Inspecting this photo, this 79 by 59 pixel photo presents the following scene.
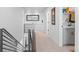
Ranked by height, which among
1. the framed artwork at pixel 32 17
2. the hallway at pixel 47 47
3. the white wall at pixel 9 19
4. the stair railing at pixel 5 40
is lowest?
the hallway at pixel 47 47

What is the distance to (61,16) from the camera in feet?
19.0

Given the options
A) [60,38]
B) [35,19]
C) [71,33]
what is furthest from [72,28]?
[35,19]

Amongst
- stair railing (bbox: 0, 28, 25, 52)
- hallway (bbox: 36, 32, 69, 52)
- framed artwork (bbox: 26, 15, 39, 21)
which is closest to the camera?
stair railing (bbox: 0, 28, 25, 52)

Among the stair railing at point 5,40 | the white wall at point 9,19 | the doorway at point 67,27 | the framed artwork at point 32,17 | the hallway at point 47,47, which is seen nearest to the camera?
the stair railing at point 5,40

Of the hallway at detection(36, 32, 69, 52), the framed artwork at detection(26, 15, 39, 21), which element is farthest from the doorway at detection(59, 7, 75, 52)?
the framed artwork at detection(26, 15, 39, 21)

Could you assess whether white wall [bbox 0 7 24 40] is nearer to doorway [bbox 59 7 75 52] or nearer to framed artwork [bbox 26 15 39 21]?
doorway [bbox 59 7 75 52]

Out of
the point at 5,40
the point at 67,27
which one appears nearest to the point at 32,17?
the point at 67,27

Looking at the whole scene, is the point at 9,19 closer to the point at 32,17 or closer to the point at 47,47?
the point at 47,47

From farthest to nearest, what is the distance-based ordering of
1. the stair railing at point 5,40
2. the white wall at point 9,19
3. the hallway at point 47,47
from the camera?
the hallway at point 47,47, the white wall at point 9,19, the stair railing at point 5,40

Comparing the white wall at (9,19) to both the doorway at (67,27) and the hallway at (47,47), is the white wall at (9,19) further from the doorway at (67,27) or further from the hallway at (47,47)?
the doorway at (67,27)

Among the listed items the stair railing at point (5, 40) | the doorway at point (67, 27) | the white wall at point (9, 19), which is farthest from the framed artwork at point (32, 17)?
the stair railing at point (5, 40)
